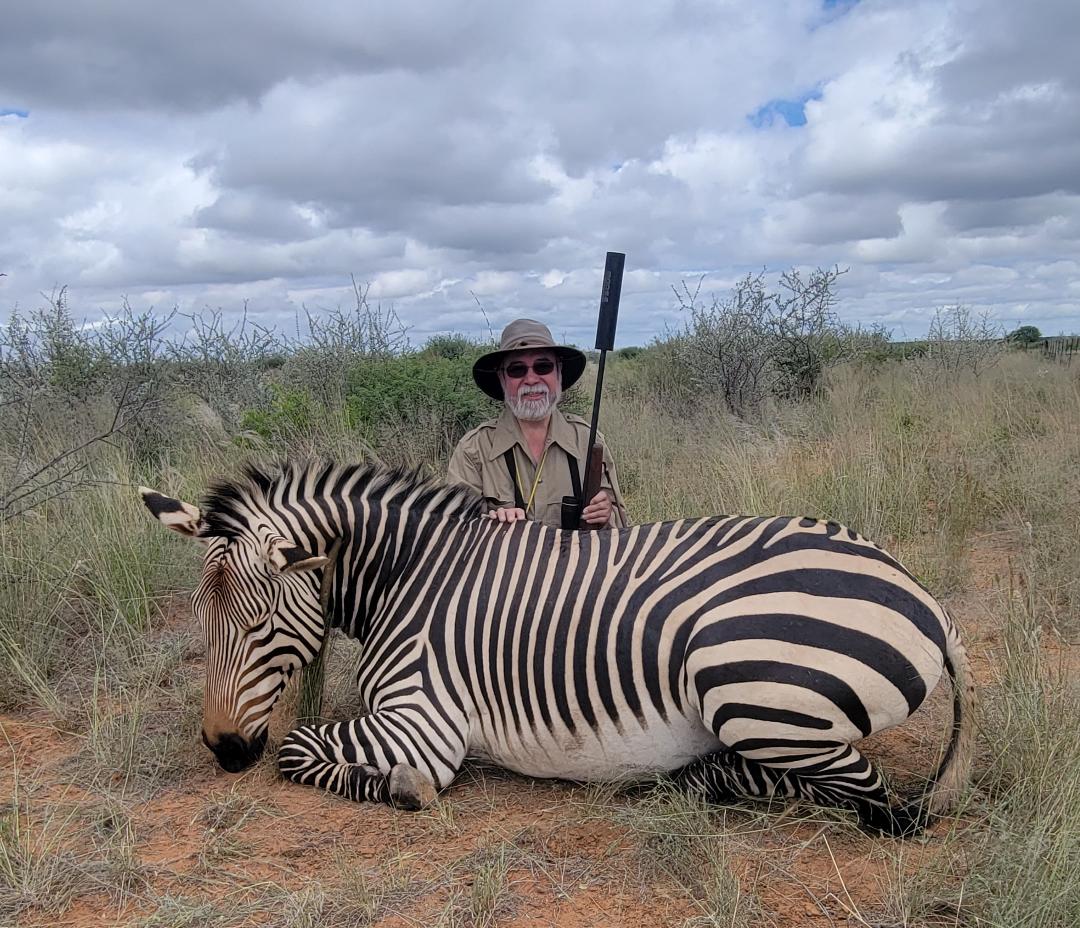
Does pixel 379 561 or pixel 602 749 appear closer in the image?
pixel 602 749

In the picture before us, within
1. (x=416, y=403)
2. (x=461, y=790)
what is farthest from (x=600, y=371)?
(x=416, y=403)

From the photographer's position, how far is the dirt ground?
2523 millimetres

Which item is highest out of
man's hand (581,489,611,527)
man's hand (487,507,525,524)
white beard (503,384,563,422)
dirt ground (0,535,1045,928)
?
white beard (503,384,563,422)

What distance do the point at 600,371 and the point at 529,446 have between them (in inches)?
23.7

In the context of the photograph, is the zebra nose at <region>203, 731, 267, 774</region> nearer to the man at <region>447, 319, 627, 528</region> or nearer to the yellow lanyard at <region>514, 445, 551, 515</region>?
the man at <region>447, 319, 627, 528</region>

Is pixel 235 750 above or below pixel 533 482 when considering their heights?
below

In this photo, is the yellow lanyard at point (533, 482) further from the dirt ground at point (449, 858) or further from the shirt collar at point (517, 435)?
the dirt ground at point (449, 858)

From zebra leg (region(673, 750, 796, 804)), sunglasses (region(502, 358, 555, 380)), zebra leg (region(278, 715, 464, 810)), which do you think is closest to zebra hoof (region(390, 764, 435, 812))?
zebra leg (region(278, 715, 464, 810))

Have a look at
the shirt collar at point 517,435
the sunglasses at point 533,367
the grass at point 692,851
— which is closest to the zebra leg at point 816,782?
the grass at point 692,851

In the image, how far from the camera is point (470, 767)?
3.54 metres

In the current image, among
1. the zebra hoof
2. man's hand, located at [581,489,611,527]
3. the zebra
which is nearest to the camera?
the zebra

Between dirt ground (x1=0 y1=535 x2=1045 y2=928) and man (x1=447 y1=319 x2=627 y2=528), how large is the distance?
167cm

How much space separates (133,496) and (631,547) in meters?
4.32

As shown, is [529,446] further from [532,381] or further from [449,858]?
[449,858]
